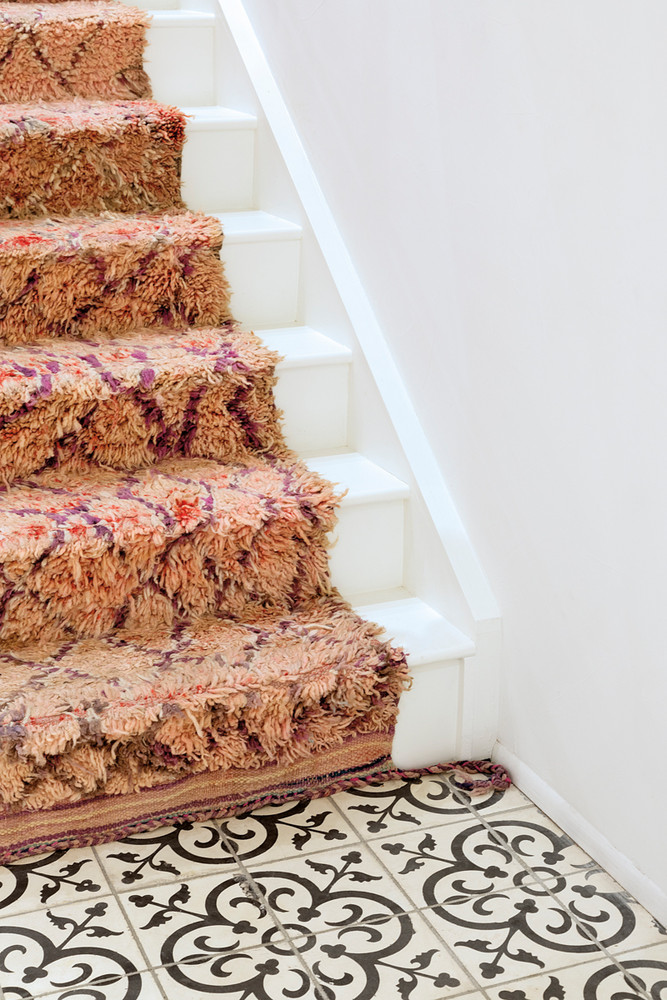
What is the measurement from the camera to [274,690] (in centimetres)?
152

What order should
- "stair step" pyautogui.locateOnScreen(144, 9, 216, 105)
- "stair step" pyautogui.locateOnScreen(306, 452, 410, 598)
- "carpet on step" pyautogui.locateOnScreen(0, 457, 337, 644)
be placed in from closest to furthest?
"carpet on step" pyautogui.locateOnScreen(0, 457, 337, 644)
"stair step" pyautogui.locateOnScreen(306, 452, 410, 598)
"stair step" pyautogui.locateOnScreen(144, 9, 216, 105)

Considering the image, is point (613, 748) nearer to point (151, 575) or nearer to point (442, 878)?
point (442, 878)

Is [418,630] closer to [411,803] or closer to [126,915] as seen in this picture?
[411,803]

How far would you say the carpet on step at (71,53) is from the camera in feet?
6.86

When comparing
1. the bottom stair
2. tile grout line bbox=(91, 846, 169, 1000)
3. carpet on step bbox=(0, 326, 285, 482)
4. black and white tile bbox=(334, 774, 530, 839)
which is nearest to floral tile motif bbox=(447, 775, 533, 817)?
black and white tile bbox=(334, 774, 530, 839)

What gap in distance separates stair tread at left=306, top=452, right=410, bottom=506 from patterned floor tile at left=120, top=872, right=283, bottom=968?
603 mm

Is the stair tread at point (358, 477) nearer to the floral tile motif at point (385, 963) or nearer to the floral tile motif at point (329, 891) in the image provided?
the floral tile motif at point (329, 891)

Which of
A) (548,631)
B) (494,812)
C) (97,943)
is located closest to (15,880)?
(97,943)

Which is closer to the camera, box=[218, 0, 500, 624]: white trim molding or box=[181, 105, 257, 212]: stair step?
box=[218, 0, 500, 624]: white trim molding

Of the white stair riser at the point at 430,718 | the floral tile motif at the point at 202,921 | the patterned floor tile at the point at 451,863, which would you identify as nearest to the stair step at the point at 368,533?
the white stair riser at the point at 430,718

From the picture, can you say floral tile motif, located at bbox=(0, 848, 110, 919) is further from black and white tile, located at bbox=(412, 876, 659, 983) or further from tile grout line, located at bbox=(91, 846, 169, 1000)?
black and white tile, located at bbox=(412, 876, 659, 983)

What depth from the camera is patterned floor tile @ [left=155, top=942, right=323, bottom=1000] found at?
1222mm

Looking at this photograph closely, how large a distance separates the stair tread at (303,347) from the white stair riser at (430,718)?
0.56m

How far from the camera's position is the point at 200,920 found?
1.33 meters
